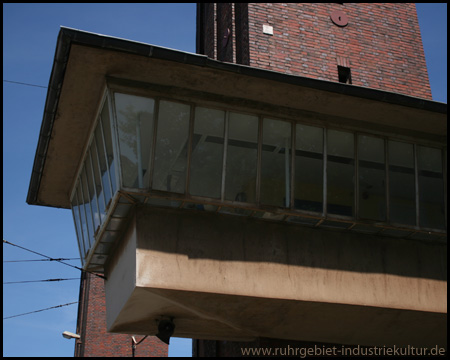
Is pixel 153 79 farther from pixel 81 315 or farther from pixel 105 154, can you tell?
pixel 81 315

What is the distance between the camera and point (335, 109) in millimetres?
13898

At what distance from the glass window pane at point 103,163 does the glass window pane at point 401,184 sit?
6011mm

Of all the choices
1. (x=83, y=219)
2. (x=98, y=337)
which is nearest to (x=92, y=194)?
(x=83, y=219)

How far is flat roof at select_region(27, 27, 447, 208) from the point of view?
12.1m

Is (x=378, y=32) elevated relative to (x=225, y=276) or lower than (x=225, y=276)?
elevated

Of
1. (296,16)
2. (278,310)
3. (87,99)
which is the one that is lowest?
(278,310)

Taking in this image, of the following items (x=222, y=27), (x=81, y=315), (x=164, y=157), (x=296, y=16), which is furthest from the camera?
(x=81, y=315)

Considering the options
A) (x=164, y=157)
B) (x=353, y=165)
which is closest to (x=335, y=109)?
(x=353, y=165)

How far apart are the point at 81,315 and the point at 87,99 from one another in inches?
825

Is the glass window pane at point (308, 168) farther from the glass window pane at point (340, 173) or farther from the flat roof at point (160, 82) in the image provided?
the flat roof at point (160, 82)

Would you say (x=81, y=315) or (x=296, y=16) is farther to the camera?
(x=81, y=315)

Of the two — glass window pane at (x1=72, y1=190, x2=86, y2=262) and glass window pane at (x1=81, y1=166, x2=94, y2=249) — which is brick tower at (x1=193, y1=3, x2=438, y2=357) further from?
glass window pane at (x1=81, y1=166, x2=94, y2=249)

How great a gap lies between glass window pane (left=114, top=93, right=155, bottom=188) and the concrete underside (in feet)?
2.47

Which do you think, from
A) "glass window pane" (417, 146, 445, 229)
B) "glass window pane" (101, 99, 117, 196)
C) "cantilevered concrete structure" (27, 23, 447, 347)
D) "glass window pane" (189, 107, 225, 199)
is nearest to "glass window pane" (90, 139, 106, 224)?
"cantilevered concrete structure" (27, 23, 447, 347)
